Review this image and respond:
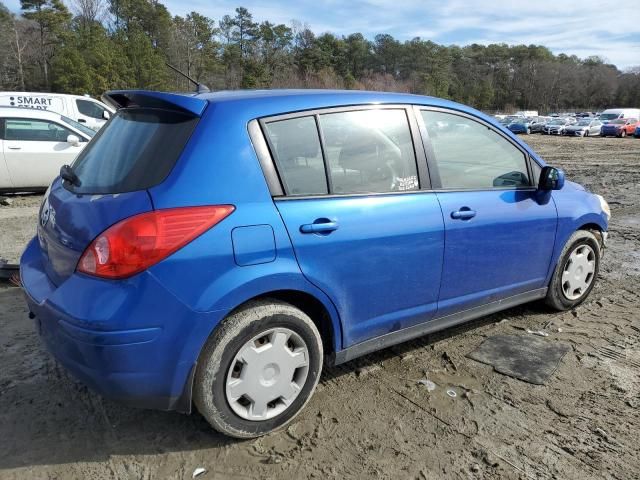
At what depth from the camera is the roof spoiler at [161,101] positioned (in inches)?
99.9

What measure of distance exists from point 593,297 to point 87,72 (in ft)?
177

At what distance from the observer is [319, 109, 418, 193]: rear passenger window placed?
2.83 metres

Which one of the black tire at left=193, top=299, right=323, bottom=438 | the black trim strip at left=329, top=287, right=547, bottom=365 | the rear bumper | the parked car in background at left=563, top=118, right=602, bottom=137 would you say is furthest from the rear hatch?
the parked car in background at left=563, top=118, right=602, bottom=137

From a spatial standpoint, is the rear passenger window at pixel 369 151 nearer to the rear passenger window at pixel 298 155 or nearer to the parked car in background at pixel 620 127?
the rear passenger window at pixel 298 155

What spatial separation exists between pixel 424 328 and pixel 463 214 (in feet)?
2.46

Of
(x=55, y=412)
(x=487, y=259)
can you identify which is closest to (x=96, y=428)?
(x=55, y=412)

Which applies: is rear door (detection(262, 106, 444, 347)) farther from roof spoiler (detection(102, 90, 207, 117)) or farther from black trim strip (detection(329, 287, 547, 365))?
roof spoiler (detection(102, 90, 207, 117))

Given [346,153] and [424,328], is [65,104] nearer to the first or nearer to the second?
[346,153]

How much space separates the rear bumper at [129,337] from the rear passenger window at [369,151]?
3.55ft

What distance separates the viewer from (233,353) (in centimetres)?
246

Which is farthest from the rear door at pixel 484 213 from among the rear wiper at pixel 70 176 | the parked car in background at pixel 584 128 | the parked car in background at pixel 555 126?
the parked car in background at pixel 555 126

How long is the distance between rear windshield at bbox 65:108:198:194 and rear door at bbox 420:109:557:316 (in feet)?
5.02

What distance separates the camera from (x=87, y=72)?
49.7 m

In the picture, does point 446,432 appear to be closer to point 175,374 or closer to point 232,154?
point 175,374
